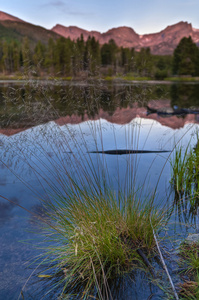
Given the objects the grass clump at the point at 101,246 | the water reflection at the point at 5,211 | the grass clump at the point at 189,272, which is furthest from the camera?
the water reflection at the point at 5,211

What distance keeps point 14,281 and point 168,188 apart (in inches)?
155

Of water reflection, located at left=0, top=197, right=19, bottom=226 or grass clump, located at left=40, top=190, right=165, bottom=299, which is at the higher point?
grass clump, located at left=40, top=190, right=165, bottom=299

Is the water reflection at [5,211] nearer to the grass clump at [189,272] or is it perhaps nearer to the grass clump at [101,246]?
the grass clump at [101,246]

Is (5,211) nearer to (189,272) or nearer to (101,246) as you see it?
(101,246)

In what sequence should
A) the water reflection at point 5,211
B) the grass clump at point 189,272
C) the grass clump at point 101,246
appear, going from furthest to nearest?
the water reflection at point 5,211
the grass clump at point 101,246
the grass clump at point 189,272

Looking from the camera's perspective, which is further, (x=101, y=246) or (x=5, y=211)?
(x=5, y=211)

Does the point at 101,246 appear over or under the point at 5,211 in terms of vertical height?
over

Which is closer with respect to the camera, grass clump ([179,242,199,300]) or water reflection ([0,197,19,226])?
grass clump ([179,242,199,300])

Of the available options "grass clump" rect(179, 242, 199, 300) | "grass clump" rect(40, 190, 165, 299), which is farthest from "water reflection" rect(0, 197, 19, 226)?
"grass clump" rect(179, 242, 199, 300)

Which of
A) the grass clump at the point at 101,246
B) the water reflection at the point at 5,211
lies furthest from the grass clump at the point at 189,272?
the water reflection at the point at 5,211

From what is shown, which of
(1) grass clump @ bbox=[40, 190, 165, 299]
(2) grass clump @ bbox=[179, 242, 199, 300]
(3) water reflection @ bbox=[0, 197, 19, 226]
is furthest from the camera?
(3) water reflection @ bbox=[0, 197, 19, 226]

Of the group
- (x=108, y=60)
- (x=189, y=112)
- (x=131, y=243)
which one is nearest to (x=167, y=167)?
(x=131, y=243)

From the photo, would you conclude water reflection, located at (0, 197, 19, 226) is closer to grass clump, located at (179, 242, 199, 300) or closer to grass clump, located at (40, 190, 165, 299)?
grass clump, located at (40, 190, 165, 299)

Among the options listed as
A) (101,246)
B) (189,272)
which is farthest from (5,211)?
(189,272)
